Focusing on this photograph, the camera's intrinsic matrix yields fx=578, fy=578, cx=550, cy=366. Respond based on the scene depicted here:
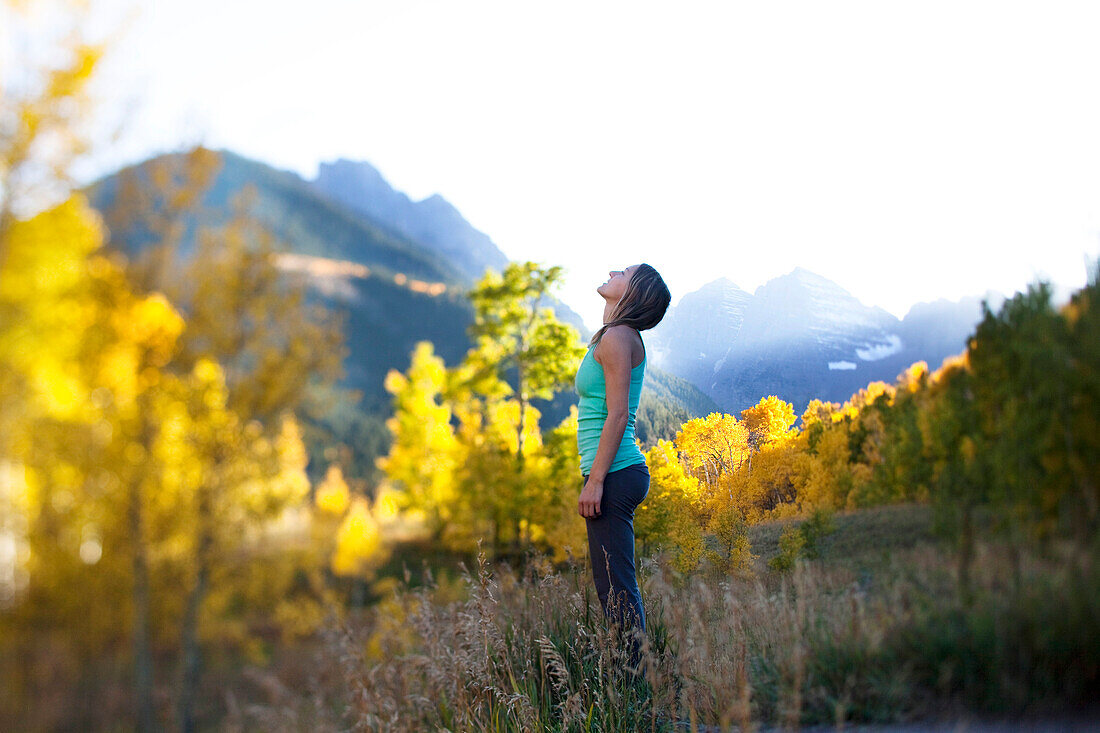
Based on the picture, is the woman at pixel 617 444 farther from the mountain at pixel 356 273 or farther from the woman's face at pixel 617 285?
the mountain at pixel 356 273

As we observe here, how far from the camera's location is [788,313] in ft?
10.7

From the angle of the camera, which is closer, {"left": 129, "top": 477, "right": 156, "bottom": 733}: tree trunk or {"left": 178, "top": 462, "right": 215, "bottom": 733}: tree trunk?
{"left": 129, "top": 477, "right": 156, "bottom": 733}: tree trunk

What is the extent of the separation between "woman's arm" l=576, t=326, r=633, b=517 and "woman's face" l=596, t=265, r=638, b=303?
12.5 inches

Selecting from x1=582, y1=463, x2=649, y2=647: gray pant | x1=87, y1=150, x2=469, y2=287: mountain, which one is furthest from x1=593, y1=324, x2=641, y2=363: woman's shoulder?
x1=87, y1=150, x2=469, y2=287: mountain

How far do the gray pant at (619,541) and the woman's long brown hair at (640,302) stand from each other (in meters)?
0.57

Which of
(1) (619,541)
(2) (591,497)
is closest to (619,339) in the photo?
(2) (591,497)

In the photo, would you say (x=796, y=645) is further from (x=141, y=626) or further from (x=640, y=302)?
(x=141, y=626)

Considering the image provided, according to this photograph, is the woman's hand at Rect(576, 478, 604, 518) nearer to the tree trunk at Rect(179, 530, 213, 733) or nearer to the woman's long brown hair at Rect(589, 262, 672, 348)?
the woman's long brown hair at Rect(589, 262, 672, 348)

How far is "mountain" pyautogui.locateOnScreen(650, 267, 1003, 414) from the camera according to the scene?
225cm

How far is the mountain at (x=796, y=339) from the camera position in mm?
2254

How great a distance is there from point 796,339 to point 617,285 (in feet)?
4.25

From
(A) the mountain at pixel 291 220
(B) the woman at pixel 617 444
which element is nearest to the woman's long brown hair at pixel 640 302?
(B) the woman at pixel 617 444

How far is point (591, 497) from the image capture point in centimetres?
220

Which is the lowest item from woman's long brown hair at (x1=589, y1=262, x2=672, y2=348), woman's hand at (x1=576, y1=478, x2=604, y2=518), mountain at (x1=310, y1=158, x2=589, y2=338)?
woman's hand at (x1=576, y1=478, x2=604, y2=518)
